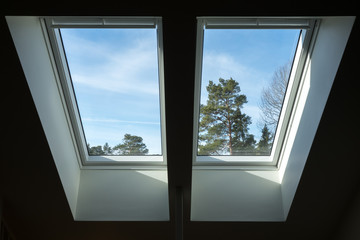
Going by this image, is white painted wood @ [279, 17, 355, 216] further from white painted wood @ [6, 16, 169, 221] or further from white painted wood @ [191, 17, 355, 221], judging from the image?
white painted wood @ [6, 16, 169, 221]

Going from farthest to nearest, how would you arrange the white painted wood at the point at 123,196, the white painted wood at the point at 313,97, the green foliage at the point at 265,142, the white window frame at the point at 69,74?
the white painted wood at the point at 123,196, the green foliage at the point at 265,142, the white window frame at the point at 69,74, the white painted wood at the point at 313,97

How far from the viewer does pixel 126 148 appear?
4.18m

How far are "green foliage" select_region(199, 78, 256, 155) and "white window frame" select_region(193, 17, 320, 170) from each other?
0.08 m

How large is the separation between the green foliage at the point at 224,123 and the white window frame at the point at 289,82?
0.08 metres

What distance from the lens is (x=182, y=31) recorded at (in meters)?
2.61

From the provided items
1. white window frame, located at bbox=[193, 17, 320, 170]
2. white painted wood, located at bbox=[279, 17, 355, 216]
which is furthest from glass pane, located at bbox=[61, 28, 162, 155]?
white painted wood, located at bbox=[279, 17, 355, 216]

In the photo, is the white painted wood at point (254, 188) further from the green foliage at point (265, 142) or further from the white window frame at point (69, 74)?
the white window frame at point (69, 74)

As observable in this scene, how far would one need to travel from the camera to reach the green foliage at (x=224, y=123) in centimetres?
369

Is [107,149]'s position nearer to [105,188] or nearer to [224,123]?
[105,188]

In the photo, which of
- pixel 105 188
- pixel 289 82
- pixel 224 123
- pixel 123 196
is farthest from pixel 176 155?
pixel 289 82

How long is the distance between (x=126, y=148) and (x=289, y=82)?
5.80 ft

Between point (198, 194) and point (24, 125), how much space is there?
75.6 inches

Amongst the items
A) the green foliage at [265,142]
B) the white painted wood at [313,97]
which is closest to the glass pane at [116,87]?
the green foliage at [265,142]

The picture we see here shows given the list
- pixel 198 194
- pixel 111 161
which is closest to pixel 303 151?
pixel 198 194
